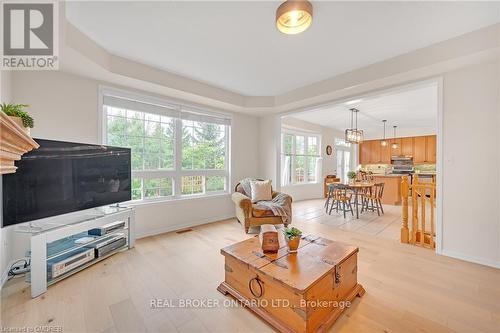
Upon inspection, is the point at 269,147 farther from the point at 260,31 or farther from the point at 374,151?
the point at 374,151

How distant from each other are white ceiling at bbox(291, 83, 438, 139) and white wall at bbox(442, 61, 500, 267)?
447mm

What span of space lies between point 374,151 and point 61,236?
935cm

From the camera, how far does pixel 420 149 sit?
732cm

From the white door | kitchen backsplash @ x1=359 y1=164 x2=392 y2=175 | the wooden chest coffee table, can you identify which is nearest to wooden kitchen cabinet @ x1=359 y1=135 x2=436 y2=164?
kitchen backsplash @ x1=359 y1=164 x2=392 y2=175


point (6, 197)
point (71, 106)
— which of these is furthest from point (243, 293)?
point (71, 106)

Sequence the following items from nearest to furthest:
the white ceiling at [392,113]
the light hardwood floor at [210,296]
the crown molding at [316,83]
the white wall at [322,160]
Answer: the light hardwood floor at [210,296]
the crown molding at [316,83]
the white ceiling at [392,113]
the white wall at [322,160]

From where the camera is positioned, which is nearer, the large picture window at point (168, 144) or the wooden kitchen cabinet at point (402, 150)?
the large picture window at point (168, 144)

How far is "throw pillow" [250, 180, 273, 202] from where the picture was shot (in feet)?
12.9

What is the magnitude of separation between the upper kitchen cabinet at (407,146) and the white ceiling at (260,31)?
6232mm

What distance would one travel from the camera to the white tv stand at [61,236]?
1844 mm

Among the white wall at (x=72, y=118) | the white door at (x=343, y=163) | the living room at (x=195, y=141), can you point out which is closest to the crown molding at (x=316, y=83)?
the living room at (x=195, y=141)

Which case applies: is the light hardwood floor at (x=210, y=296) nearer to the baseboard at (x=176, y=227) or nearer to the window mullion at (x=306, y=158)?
the baseboard at (x=176, y=227)

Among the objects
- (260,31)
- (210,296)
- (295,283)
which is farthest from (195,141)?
(295,283)

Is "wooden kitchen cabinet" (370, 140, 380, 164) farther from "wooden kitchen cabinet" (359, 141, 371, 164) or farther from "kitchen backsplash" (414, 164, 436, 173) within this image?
"kitchen backsplash" (414, 164, 436, 173)
